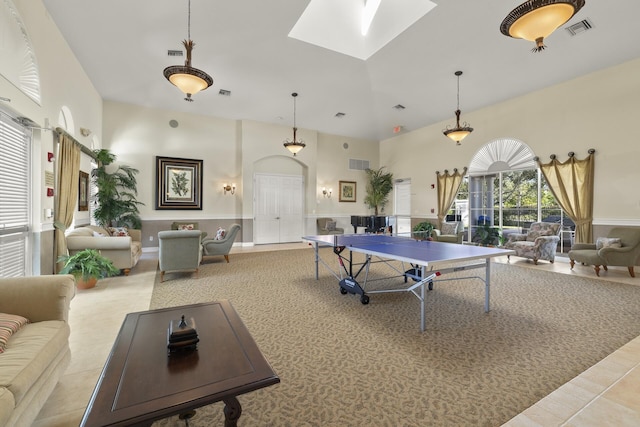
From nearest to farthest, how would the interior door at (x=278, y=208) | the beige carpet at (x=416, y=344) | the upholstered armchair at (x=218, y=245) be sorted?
the beige carpet at (x=416, y=344)
the upholstered armchair at (x=218, y=245)
the interior door at (x=278, y=208)

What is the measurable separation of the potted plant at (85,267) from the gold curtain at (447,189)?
879cm

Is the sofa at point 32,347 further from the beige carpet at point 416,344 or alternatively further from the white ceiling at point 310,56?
the white ceiling at point 310,56

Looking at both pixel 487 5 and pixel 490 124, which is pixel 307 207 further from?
pixel 487 5

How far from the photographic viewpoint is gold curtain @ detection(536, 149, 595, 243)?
6.34 meters

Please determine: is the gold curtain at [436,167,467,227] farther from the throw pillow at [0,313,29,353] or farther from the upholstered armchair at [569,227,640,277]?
the throw pillow at [0,313,29,353]

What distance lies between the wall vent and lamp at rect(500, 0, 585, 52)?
8517 millimetres

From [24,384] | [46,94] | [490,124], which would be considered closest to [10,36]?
[46,94]

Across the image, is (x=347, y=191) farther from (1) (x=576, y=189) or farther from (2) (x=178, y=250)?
(2) (x=178, y=250)

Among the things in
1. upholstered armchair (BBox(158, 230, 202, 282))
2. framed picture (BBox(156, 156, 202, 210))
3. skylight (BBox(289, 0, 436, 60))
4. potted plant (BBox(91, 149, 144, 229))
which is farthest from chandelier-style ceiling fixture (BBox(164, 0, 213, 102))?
framed picture (BBox(156, 156, 202, 210))

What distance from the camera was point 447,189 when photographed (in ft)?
30.6

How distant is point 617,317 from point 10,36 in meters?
7.78

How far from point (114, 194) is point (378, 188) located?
8.47 metres

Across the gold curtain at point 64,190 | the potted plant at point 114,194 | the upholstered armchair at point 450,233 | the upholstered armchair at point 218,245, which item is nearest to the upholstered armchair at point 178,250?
the upholstered armchair at point 218,245

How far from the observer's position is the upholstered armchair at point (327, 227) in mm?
10266
